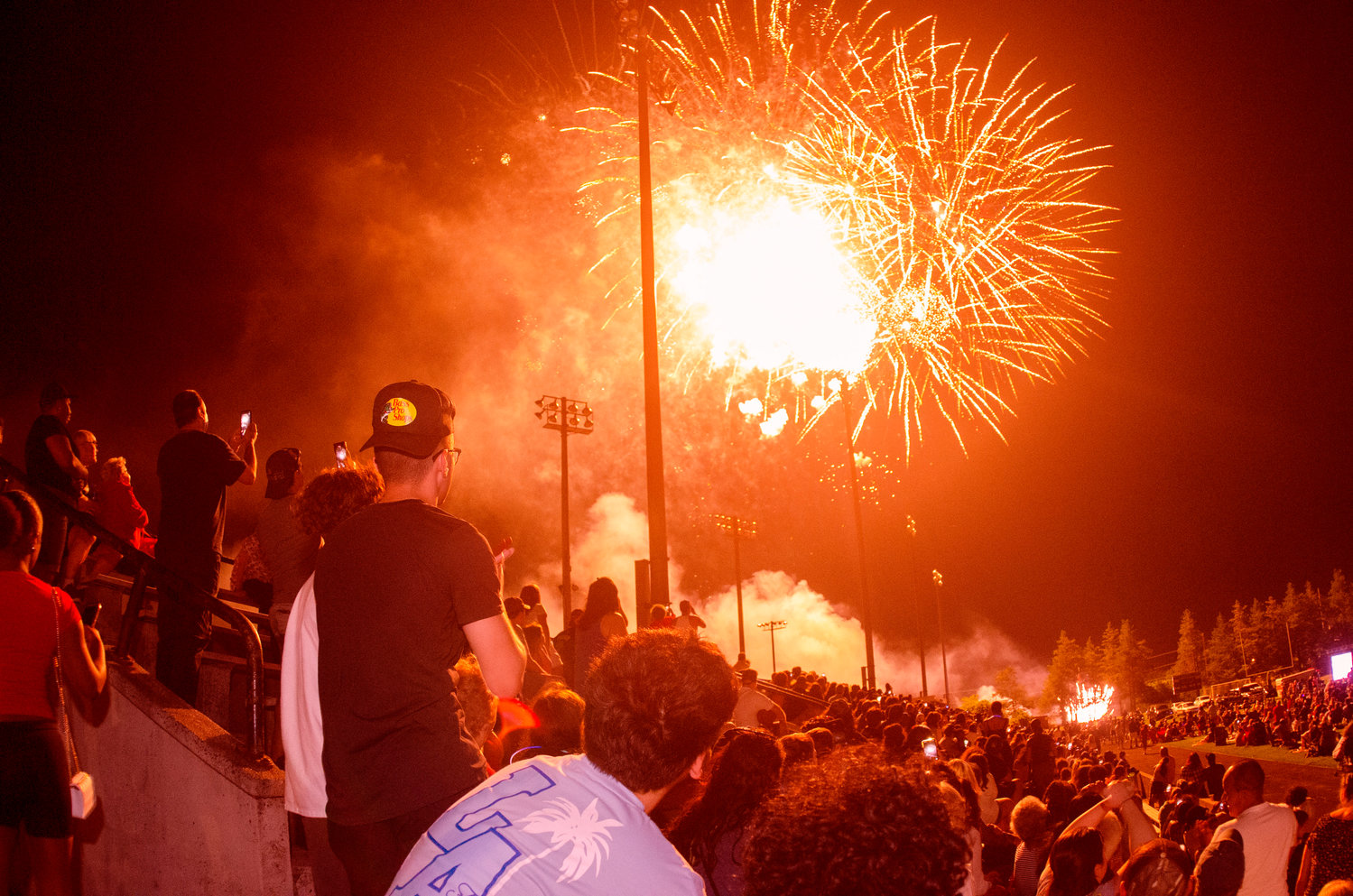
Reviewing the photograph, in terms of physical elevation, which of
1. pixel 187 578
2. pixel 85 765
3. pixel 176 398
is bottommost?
pixel 85 765

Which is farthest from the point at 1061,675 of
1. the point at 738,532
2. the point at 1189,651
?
the point at 738,532

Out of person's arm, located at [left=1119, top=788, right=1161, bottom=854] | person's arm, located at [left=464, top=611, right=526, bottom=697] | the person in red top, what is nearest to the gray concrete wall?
the person in red top

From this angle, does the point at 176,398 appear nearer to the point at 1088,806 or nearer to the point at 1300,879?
the point at 1088,806

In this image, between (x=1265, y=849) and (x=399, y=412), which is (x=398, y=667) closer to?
(x=399, y=412)

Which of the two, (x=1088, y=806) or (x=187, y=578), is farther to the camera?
(x=1088, y=806)

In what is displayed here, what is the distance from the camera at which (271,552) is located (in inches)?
244

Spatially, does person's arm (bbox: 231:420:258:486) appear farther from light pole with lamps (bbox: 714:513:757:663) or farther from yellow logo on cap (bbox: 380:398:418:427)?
light pole with lamps (bbox: 714:513:757:663)

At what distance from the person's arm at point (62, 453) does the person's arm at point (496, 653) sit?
240 inches

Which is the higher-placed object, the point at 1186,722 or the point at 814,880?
the point at 814,880

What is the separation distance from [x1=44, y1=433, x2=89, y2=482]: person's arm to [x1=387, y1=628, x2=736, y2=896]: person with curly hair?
6864 millimetres

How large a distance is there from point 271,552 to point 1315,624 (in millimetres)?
127659

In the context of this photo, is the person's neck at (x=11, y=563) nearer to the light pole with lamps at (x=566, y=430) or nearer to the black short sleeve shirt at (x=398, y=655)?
the black short sleeve shirt at (x=398, y=655)

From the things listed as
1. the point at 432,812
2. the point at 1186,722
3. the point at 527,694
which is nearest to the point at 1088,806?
the point at 527,694

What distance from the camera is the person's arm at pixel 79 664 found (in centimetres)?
409
